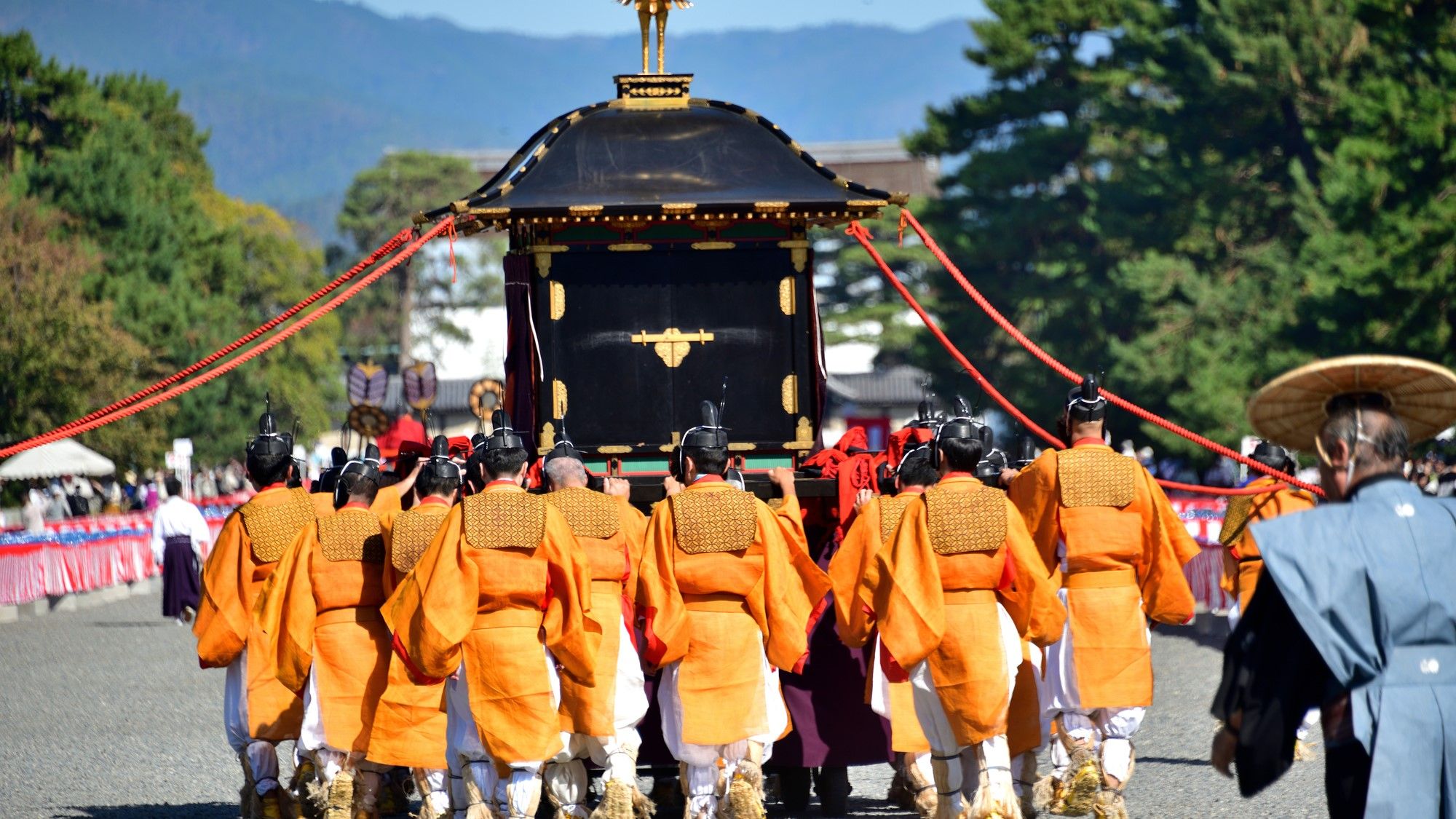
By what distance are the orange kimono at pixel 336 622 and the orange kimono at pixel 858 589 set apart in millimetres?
1912

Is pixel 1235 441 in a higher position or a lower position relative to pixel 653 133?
lower

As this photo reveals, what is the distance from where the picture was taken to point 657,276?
29.9 ft

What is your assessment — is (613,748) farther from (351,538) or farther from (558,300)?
(558,300)

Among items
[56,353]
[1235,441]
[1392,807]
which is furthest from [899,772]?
[56,353]

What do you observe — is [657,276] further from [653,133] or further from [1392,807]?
[1392,807]

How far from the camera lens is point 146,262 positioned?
124ft

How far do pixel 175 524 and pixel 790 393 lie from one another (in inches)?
372

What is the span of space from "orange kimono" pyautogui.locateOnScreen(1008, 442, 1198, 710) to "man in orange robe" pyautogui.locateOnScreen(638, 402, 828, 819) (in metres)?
1.21

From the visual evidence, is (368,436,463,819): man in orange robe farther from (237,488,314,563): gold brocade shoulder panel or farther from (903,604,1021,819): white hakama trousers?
(903,604,1021,819): white hakama trousers

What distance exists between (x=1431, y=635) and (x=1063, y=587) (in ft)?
12.6

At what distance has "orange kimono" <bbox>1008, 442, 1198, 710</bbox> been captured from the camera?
775 cm

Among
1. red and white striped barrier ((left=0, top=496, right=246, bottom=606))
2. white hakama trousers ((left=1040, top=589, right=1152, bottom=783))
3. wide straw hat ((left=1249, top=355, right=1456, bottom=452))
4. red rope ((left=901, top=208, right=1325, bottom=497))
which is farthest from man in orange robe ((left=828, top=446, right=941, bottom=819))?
red and white striped barrier ((left=0, top=496, right=246, bottom=606))

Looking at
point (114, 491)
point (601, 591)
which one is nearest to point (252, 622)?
point (601, 591)

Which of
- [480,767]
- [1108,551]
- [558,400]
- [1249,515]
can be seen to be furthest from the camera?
[1249,515]
